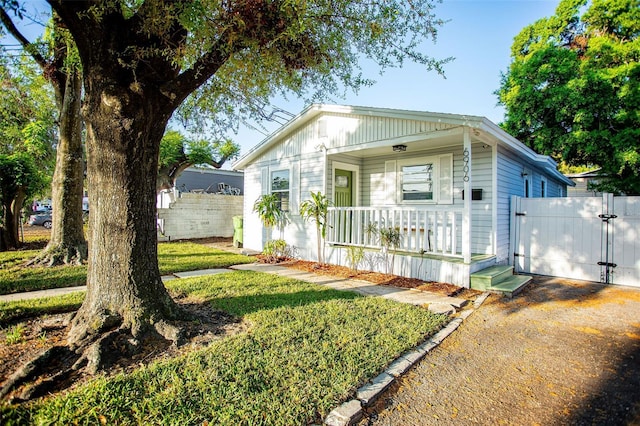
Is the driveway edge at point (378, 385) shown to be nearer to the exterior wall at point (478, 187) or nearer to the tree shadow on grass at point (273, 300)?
the tree shadow on grass at point (273, 300)

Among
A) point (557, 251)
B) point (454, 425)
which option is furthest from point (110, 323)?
point (557, 251)

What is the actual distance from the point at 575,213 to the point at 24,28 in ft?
39.5

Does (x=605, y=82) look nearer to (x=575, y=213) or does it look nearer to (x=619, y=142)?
(x=619, y=142)

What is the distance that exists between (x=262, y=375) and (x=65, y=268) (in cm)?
622

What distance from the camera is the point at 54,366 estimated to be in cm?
260

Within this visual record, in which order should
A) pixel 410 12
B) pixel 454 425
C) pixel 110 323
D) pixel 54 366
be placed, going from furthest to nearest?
pixel 410 12 < pixel 110 323 < pixel 54 366 < pixel 454 425

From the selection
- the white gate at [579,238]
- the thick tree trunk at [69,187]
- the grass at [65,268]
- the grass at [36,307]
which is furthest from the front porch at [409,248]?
the thick tree trunk at [69,187]

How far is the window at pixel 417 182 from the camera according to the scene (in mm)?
7992

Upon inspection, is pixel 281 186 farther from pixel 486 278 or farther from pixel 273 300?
pixel 486 278

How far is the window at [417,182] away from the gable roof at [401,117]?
5.86 ft

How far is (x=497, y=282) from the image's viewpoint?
5.93 metres

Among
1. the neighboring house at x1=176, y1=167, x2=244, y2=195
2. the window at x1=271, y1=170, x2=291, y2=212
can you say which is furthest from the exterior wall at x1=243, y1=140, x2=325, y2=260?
the neighboring house at x1=176, y1=167, x2=244, y2=195

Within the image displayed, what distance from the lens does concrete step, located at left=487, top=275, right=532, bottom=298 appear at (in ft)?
18.0

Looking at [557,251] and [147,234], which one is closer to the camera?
[147,234]
